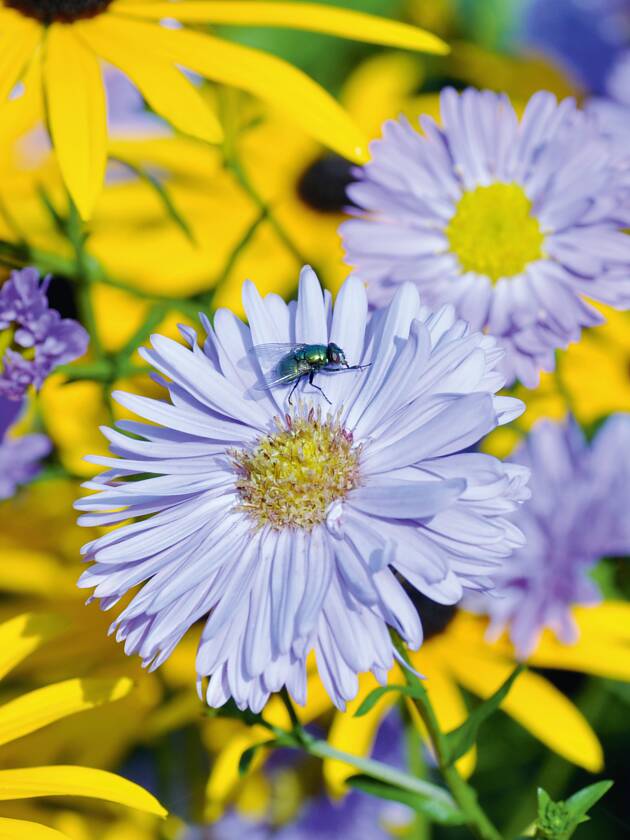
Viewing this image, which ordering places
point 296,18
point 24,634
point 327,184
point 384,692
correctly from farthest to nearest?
point 327,184, point 296,18, point 24,634, point 384,692

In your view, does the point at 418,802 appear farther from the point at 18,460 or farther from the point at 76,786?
the point at 18,460

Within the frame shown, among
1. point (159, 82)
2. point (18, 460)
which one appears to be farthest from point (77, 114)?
point (18, 460)

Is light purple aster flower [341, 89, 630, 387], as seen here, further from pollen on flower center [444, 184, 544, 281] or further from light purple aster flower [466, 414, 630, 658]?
light purple aster flower [466, 414, 630, 658]

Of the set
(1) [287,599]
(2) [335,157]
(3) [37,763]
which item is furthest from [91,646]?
(2) [335,157]

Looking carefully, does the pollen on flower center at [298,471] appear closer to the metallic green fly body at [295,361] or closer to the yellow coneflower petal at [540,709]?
the metallic green fly body at [295,361]

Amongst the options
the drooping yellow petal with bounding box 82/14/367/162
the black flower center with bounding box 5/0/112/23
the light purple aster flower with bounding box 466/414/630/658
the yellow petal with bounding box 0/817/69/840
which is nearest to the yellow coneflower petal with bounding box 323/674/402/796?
the light purple aster flower with bounding box 466/414/630/658

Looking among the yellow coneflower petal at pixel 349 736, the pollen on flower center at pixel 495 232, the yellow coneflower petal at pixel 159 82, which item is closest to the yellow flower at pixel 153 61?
the yellow coneflower petal at pixel 159 82

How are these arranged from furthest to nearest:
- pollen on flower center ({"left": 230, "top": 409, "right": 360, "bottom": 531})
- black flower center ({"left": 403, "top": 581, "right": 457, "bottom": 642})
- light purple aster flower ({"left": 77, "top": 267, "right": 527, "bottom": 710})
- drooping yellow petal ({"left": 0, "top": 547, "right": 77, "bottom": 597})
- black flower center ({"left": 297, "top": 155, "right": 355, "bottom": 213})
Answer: black flower center ({"left": 297, "top": 155, "right": 355, "bottom": 213}) → drooping yellow petal ({"left": 0, "top": 547, "right": 77, "bottom": 597}) → black flower center ({"left": 403, "top": 581, "right": 457, "bottom": 642}) → pollen on flower center ({"left": 230, "top": 409, "right": 360, "bottom": 531}) → light purple aster flower ({"left": 77, "top": 267, "right": 527, "bottom": 710})

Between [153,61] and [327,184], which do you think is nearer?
[153,61]
